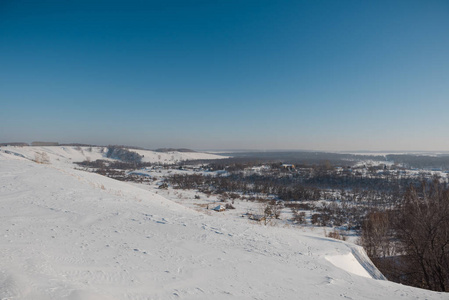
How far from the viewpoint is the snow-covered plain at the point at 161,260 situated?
2742 mm

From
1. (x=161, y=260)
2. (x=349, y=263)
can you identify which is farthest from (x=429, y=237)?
(x=161, y=260)

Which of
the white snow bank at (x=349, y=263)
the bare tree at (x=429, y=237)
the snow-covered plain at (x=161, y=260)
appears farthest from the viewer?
the bare tree at (x=429, y=237)

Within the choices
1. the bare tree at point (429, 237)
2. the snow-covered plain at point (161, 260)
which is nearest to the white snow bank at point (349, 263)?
the snow-covered plain at point (161, 260)

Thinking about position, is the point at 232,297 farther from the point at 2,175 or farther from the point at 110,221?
the point at 2,175

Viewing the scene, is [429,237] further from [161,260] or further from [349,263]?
Answer: [161,260]

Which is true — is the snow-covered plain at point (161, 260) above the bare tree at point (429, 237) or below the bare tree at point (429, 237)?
above

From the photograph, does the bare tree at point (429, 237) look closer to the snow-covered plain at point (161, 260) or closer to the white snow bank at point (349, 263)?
the snow-covered plain at point (161, 260)

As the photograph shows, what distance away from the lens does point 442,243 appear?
28.5ft

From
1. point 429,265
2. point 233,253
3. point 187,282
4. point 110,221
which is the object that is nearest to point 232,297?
point 187,282

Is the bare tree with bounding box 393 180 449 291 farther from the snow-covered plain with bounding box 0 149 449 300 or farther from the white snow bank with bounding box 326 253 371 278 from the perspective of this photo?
the white snow bank with bounding box 326 253 371 278

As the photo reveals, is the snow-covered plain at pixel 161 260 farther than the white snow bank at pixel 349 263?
No

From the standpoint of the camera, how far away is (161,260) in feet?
11.9

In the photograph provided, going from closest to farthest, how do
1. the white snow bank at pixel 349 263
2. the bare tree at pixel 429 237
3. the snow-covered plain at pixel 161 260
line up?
the snow-covered plain at pixel 161 260, the white snow bank at pixel 349 263, the bare tree at pixel 429 237

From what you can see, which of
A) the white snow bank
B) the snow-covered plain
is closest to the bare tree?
the snow-covered plain
